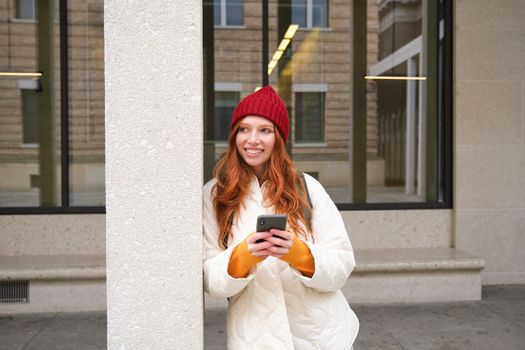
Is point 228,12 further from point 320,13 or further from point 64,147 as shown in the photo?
point 64,147

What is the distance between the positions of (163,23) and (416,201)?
17.0ft

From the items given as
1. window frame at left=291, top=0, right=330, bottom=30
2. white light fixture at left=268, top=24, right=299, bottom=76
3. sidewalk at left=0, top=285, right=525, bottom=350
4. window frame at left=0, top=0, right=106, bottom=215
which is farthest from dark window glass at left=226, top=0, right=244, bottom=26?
sidewalk at left=0, top=285, right=525, bottom=350

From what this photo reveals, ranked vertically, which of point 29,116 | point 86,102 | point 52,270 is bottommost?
point 52,270

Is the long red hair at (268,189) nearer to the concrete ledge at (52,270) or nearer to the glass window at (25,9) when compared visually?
the concrete ledge at (52,270)

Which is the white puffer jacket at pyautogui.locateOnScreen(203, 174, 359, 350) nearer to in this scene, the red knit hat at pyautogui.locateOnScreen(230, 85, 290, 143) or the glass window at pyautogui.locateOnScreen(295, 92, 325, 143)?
the red knit hat at pyautogui.locateOnScreen(230, 85, 290, 143)

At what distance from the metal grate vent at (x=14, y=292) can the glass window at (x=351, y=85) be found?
2.78 m

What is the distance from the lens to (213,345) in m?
4.25

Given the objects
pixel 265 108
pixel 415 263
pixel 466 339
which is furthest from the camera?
pixel 415 263

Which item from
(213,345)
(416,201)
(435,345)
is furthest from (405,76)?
(213,345)

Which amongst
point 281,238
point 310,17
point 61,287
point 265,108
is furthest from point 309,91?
point 281,238

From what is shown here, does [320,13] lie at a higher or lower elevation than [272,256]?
higher

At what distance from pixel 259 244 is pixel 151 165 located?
53 centimetres

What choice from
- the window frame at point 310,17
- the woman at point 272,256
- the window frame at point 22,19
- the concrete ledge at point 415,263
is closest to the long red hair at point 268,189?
the woman at point 272,256

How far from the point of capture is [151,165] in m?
1.82
